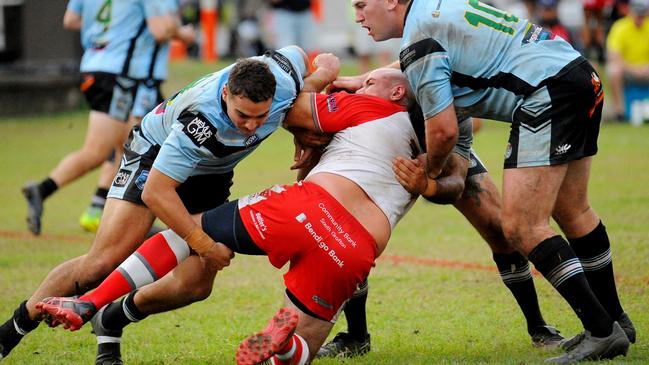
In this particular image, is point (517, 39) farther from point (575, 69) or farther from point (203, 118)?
point (203, 118)

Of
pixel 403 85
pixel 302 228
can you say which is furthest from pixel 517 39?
pixel 302 228

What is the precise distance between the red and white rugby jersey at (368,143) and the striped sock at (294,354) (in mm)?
711

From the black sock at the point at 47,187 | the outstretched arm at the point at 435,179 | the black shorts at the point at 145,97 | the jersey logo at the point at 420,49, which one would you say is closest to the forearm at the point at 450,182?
the outstretched arm at the point at 435,179

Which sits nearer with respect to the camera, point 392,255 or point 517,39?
point 517,39

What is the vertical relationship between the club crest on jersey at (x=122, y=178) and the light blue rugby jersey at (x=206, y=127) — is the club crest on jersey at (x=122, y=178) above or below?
below

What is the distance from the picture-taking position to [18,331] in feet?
16.6

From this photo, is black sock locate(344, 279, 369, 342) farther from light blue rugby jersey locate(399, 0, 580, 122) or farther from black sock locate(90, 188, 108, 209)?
black sock locate(90, 188, 108, 209)

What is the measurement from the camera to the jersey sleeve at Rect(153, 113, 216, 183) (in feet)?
15.3

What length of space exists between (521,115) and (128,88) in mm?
5067

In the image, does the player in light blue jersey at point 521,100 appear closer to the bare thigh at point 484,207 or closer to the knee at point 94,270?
the bare thigh at point 484,207

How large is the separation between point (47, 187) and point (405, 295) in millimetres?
3827

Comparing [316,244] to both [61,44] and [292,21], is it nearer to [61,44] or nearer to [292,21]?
[292,21]

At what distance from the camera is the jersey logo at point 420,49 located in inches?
184

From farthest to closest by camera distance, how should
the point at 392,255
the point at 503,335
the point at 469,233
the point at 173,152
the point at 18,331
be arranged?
the point at 469,233
the point at 392,255
the point at 503,335
the point at 18,331
the point at 173,152
